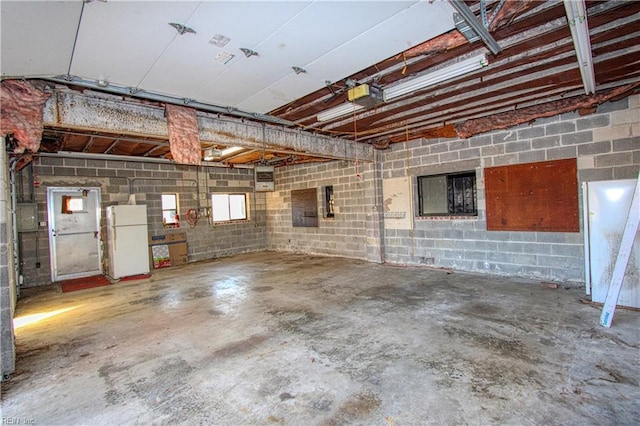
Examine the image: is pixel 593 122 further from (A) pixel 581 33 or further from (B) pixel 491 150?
(A) pixel 581 33

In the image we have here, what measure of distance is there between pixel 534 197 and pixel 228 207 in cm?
748

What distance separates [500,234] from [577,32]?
3.55 meters

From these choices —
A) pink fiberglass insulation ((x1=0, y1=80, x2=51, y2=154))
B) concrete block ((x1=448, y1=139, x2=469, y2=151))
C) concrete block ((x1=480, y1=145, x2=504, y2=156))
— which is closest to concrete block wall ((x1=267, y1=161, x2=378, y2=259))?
concrete block ((x1=448, y1=139, x2=469, y2=151))

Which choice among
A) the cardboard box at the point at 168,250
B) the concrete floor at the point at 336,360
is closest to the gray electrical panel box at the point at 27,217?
the concrete floor at the point at 336,360

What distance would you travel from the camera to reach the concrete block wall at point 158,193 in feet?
20.2

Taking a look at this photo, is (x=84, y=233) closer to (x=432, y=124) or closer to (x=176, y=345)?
(x=176, y=345)

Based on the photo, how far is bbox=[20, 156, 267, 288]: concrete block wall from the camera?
20.2 ft

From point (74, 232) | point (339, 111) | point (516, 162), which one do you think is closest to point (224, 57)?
point (339, 111)

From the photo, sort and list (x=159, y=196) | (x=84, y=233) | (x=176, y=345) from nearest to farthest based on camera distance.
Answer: (x=176, y=345)
(x=84, y=233)
(x=159, y=196)

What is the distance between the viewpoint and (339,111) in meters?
4.22

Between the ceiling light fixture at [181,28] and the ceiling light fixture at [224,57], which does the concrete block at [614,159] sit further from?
the ceiling light fixture at [181,28]

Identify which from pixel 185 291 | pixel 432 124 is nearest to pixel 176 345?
pixel 185 291

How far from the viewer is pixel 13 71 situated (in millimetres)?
2514

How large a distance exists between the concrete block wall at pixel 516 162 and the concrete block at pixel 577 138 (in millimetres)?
11
